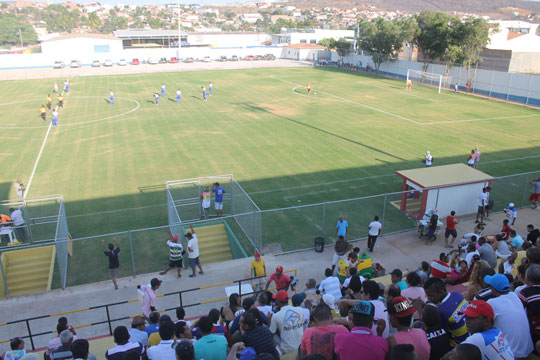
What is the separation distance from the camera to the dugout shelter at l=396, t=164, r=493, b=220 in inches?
734

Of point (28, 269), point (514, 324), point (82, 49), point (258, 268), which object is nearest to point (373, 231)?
point (258, 268)

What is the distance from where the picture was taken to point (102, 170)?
1051 inches

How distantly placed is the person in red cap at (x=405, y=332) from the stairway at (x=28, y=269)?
12937 millimetres

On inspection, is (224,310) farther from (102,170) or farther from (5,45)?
(5,45)

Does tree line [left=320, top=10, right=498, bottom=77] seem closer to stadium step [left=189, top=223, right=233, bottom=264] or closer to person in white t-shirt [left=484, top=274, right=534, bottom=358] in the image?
stadium step [left=189, top=223, right=233, bottom=264]

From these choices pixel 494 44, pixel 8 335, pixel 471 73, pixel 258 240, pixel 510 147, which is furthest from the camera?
pixel 494 44

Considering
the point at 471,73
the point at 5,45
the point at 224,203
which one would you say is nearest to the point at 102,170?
the point at 224,203

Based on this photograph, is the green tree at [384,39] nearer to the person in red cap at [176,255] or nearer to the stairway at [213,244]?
the stairway at [213,244]

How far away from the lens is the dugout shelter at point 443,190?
18.7 metres

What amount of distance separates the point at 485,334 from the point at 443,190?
45.6 ft

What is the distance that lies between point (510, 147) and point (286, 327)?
29.2m

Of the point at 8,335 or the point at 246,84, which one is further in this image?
the point at 246,84

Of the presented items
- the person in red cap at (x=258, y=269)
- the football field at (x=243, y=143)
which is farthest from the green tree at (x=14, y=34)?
the person in red cap at (x=258, y=269)

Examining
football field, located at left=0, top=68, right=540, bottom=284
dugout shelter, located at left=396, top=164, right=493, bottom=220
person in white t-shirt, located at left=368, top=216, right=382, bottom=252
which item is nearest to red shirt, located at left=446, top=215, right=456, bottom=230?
dugout shelter, located at left=396, top=164, right=493, bottom=220
